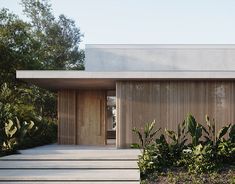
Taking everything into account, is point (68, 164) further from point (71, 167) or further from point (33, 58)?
point (33, 58)

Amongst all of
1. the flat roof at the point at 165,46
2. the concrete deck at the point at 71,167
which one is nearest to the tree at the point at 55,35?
the flat roof at the point at 165,46

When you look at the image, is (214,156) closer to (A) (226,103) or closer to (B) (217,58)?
(A) (226,103)

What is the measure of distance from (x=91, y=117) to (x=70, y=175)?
7.28 metres

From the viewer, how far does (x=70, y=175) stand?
10.8 meters

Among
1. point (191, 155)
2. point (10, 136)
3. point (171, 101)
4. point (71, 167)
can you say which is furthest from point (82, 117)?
point (191, 155)

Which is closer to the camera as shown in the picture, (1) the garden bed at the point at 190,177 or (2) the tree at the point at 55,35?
(1) the garden bed at the point at 190,177

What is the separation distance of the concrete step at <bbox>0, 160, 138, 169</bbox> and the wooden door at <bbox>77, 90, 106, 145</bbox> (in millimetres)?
5976

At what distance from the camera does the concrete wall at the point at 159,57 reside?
1862 cm

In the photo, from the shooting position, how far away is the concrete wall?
18.6 meters

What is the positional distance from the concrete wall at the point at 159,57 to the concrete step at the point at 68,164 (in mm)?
7285

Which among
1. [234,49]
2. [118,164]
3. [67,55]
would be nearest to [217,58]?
[234,49]

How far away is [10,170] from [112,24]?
18.2 m

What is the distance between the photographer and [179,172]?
10898mm

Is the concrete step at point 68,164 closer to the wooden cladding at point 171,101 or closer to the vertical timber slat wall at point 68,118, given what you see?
the wooden cladding at point 171,101
